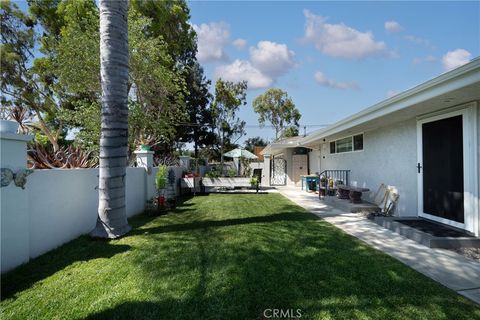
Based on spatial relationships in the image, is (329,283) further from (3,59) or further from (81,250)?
(3,59)

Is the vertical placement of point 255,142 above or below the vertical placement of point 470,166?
above

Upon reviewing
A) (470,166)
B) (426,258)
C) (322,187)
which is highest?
(470,166)

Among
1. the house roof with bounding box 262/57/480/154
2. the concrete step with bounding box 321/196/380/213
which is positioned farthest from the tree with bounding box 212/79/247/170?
the house roof with bounding box 262/57/480/154

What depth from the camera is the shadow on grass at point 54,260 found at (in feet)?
10.4

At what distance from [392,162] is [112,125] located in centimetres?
722

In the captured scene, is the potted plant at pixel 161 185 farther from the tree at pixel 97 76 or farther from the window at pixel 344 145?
the window at pixel 344 145

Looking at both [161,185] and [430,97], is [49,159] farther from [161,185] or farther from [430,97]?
[430,97]

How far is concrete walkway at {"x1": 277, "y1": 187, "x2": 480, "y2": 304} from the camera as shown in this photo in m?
3.27

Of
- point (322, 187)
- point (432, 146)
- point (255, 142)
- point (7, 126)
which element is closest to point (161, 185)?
point (7, 126)

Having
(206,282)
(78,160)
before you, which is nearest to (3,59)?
(78,160)

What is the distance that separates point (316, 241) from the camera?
4.97 m

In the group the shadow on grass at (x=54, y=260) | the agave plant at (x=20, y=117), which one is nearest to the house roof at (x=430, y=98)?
the shadow on grass at (x=54, y=260)

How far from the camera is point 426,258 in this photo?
4.13 meters

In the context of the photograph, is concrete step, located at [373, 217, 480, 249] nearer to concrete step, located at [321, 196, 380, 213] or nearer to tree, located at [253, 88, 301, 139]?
concrete step, located at [321, 196, 380, 213]
